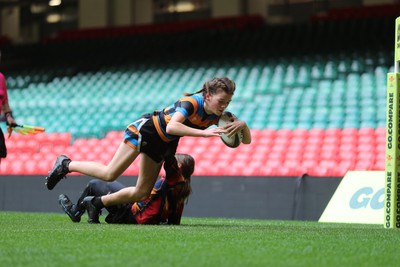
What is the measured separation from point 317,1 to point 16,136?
11.9 meters

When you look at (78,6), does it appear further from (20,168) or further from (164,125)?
(164,125)

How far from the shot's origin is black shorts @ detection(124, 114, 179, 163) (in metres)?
7.63

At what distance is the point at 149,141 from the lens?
300 inches

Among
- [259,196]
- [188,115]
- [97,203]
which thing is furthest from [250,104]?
[188,115]

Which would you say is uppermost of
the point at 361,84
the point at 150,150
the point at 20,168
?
the point at 150,150

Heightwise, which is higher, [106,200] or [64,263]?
[64,263]

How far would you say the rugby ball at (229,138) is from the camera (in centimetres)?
727

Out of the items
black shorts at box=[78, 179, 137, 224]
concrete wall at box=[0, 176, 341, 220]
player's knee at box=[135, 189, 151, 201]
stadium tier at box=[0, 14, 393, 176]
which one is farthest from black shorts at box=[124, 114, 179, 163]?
stadium tier at box=[0, 14, 393, 176]

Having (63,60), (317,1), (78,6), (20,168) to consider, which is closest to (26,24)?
(78,6)

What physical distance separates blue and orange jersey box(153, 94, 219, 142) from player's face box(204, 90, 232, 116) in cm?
8

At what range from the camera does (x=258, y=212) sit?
1176 centimetres

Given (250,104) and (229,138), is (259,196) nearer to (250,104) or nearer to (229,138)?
(229,138)

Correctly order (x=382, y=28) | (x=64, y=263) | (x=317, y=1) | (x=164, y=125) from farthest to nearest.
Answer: (x=317, y=1) → (x=382, y=28) → (x=164, y=125) → (x=64, y=263)

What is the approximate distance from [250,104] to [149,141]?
9953 mm
